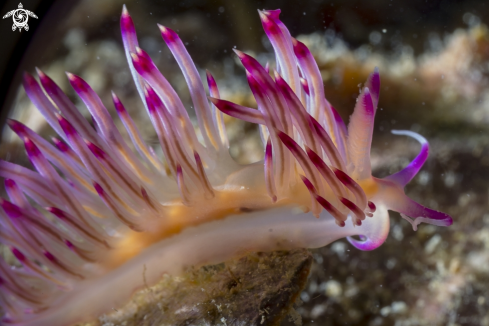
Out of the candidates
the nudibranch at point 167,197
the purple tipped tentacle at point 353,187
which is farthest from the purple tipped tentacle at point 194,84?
the purple tipped tentacle at point 353,187

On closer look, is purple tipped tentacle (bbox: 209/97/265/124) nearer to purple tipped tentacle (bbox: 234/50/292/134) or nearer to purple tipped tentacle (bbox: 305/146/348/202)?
purple tipped tentacle (bbox: 234/50/292/134)

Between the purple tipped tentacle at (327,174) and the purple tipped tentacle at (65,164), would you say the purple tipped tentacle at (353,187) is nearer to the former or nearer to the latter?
the purple tipped tentacle at (327,174)

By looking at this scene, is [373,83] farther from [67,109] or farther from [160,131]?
[67,109]

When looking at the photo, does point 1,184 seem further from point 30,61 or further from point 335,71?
point 335,71

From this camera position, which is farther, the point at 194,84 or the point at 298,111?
the point at 194,84

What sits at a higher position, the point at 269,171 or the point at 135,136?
the point at 135,136

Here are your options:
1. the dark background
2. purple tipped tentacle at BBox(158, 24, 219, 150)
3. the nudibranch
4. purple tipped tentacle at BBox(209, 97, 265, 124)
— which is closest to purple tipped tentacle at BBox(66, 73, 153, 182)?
the nudibranch

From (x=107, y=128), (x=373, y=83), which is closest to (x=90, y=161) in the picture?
(x=107, y=128)
